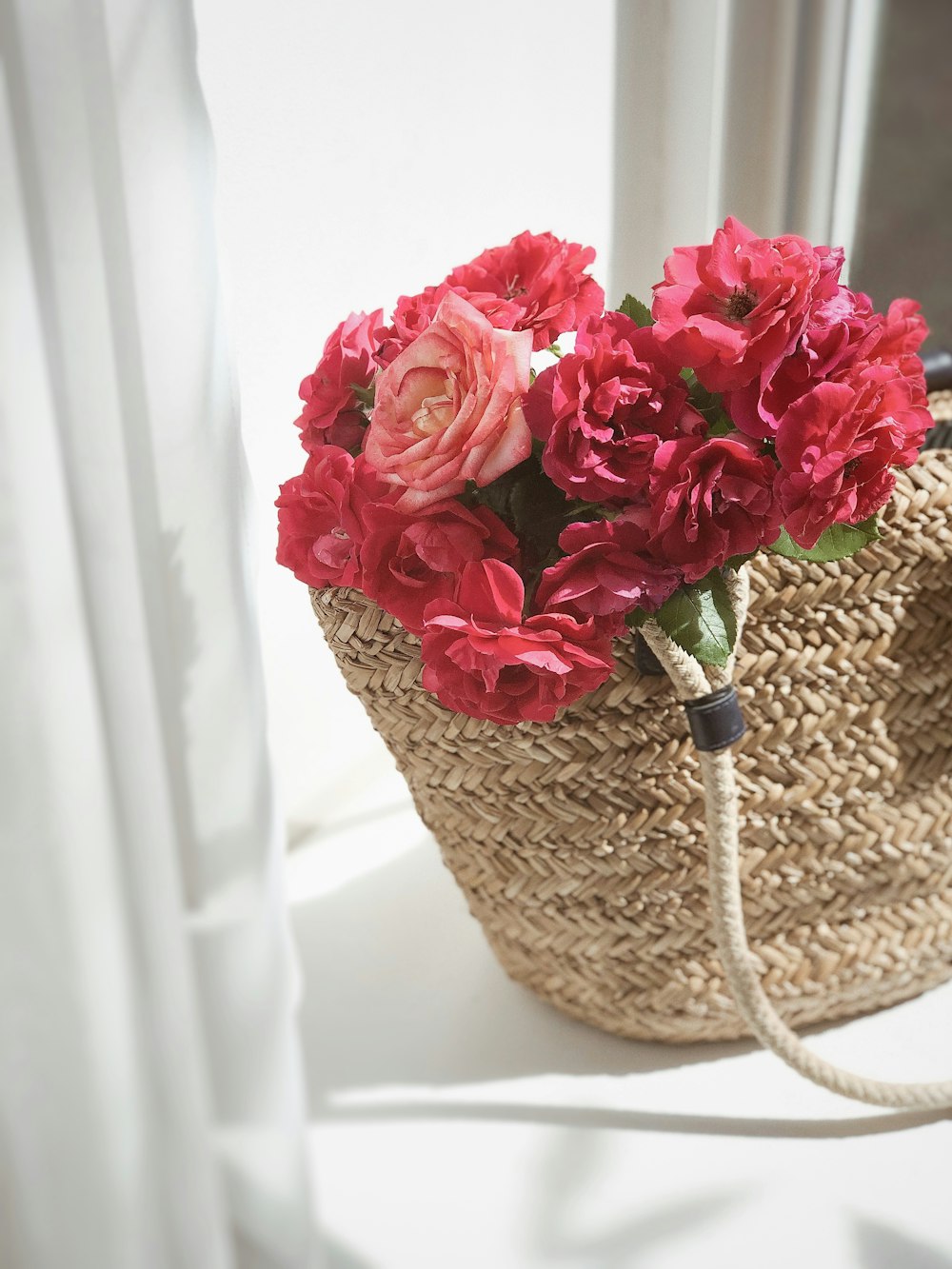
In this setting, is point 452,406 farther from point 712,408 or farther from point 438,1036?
point 438,1036

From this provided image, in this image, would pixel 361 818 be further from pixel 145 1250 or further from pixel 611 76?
pixel 611 76

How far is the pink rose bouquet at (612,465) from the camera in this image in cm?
49

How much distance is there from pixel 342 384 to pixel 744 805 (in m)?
0.34

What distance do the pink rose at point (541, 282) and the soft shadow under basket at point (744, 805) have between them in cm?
17

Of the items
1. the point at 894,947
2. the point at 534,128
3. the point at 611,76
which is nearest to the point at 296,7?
the point at 534,128

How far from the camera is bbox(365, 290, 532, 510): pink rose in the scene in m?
0.48

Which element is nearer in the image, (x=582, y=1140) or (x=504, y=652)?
(x=504, y=652)

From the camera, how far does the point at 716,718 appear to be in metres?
0.57

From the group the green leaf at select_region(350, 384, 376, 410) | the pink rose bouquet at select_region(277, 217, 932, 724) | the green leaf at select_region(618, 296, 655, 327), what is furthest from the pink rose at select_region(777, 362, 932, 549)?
the green leaf at select_region(350, 384, 376, 410)

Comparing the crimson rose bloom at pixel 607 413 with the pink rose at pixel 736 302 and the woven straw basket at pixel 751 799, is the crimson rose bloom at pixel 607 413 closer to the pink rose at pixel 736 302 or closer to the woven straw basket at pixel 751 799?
the pink rose at pixel 736 302

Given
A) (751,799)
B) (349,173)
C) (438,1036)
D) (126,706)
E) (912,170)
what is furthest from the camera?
(912,170)

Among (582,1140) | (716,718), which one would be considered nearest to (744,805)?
(716,718)

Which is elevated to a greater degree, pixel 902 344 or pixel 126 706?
pixel 902 344

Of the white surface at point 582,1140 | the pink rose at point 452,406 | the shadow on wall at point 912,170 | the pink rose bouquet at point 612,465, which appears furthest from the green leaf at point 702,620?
the shadow on wall at point 912,170
